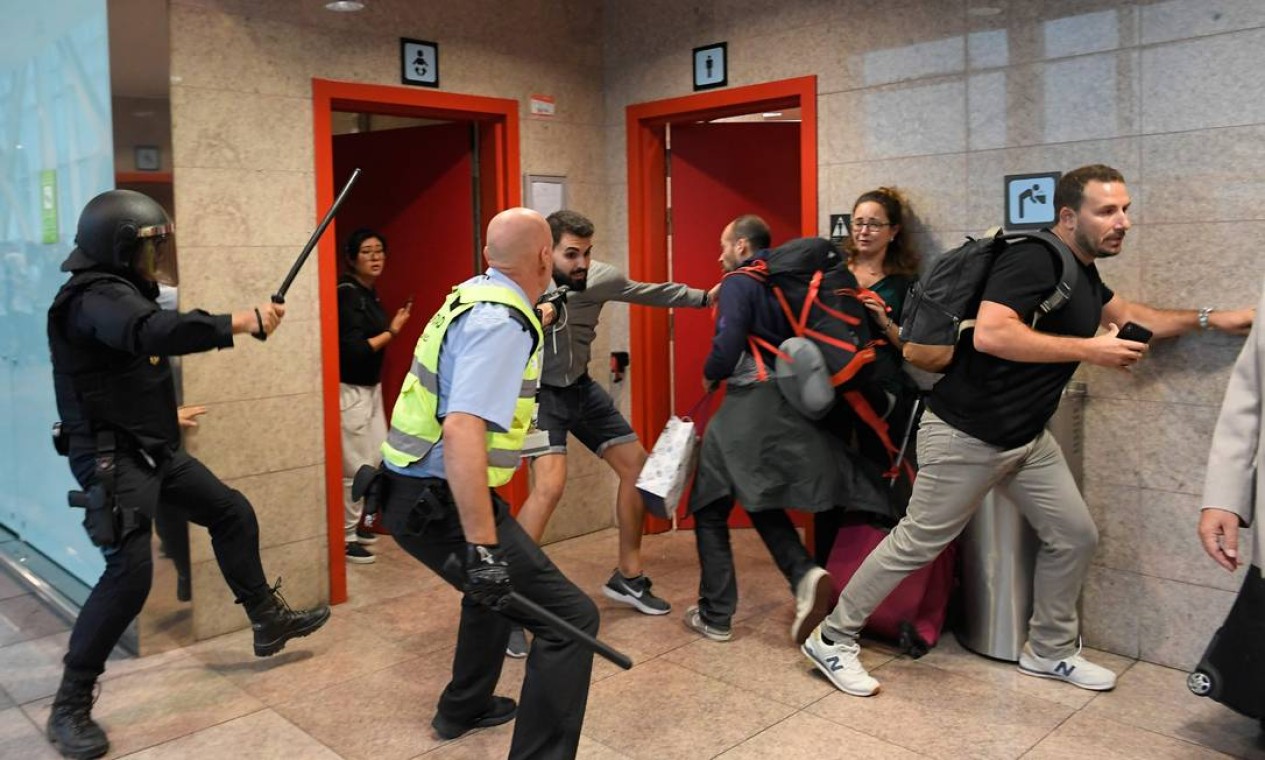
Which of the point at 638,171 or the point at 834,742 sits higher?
the point at 638,171

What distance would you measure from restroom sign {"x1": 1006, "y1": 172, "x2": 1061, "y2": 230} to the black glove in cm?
224

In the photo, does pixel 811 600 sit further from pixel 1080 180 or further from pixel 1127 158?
pixel 1127 158

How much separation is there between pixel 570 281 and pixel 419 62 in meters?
1.30

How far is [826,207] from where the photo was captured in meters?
4.38

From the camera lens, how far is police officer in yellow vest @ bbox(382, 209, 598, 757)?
97.8 inches

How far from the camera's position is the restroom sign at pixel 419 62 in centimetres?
449

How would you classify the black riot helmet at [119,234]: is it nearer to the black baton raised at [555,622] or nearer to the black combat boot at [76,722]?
the black combat boot at [76,722]

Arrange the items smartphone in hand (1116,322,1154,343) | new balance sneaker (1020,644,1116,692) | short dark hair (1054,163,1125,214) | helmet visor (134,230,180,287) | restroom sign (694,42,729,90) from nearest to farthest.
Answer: smartphone in hand (1116,322,1154,343) → short dark hair (1054,163,1125,214) → helmet visor (134,230,180,287) → new balance sneaker (1020,644,1116,692) → restroom sign (694,42,729,90)

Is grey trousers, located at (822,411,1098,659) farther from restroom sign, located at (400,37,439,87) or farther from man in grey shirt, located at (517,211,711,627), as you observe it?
restroom sign, located at (400,37,439,87)

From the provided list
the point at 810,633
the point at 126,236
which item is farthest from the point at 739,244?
the point at 126,236

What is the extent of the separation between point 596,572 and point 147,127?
2462mm

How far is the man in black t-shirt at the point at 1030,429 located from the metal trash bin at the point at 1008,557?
87 mm

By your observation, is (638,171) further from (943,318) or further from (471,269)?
(943,318)

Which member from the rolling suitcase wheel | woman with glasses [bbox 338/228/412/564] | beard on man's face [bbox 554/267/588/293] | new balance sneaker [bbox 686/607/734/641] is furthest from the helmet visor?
the rolling suitcase wheel
